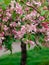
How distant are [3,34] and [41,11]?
61 cm

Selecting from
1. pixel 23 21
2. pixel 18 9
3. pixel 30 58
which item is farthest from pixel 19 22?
pixel 30 58

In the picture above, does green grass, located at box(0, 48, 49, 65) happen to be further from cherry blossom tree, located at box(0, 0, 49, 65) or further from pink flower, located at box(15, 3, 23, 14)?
pink flower, located at box(15, 3, 23, 14)

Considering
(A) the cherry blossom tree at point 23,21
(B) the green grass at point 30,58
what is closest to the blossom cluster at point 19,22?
(A) the cherry blossom tree at point 23,21

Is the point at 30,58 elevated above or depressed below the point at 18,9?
below

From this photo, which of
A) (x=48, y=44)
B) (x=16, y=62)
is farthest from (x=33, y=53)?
(x=48, y=44)

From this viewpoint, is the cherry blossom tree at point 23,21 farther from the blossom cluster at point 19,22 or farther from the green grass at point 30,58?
the green grass at point 30,58

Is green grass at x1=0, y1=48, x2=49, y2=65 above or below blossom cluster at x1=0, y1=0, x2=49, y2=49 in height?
below

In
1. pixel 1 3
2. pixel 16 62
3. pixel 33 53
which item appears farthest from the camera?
pixel 33 53

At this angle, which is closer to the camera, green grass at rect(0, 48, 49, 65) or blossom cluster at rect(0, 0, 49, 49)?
blossom cluster at rect(0, 0, 49, 49)

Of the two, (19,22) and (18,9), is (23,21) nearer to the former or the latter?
(19,22)

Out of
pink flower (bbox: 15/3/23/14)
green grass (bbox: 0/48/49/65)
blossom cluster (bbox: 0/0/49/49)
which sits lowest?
green grass (bbox: 0/48/49/65)

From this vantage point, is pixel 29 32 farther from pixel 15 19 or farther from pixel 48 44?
pixel 48 44

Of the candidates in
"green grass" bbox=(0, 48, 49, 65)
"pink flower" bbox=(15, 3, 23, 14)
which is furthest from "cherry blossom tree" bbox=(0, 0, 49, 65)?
"green grass" bbox=(0, 48, 49, 65)

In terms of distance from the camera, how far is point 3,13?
423cm
